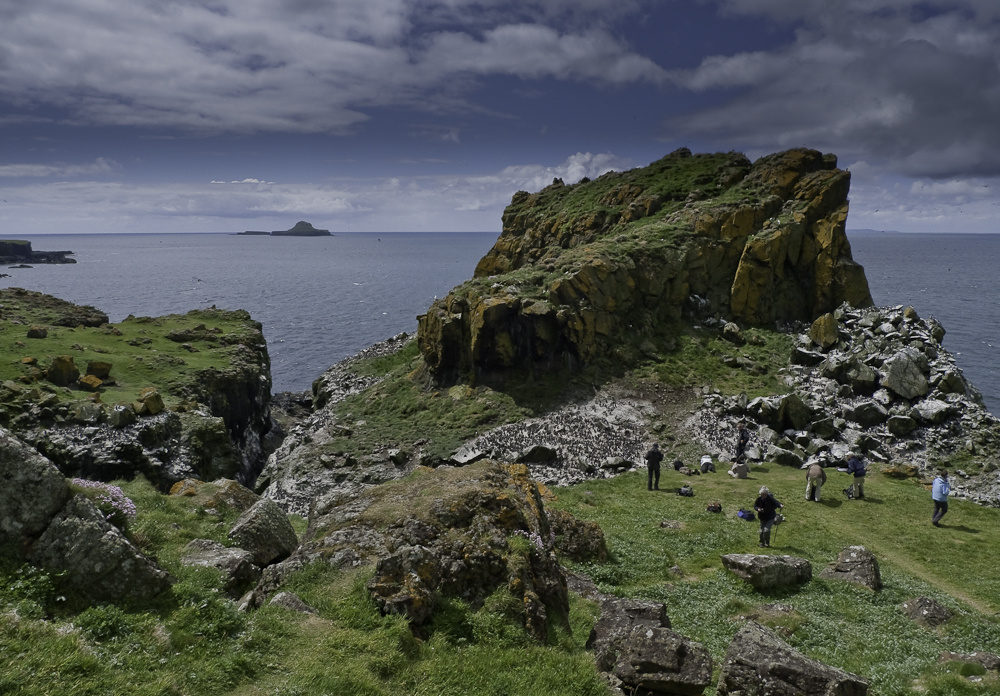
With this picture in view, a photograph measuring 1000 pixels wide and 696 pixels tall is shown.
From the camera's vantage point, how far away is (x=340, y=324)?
122 m

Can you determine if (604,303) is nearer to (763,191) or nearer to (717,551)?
(763,191)

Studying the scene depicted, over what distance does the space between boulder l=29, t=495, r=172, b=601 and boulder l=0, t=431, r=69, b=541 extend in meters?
0.28

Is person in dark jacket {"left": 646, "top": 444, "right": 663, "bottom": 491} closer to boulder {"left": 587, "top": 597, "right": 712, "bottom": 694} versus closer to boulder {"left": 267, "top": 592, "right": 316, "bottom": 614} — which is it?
boulder {"left": 587, "top": 597, "right": 712, "bottom": 694}

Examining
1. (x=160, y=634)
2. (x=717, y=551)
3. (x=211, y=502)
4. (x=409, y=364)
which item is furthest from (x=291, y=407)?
(x=160, y=634)

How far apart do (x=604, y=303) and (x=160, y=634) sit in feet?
148

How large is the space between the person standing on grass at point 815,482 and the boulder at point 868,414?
13020mm

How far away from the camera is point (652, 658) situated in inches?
425

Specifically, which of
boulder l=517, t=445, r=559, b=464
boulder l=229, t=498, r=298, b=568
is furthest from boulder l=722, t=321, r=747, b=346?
boulder l=229, t=498, r=298, b=568

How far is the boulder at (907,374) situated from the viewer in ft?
128

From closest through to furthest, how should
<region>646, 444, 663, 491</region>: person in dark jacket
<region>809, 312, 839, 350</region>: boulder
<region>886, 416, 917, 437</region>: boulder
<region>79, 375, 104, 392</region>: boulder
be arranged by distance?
<region>646, 444, 663, 491</region>: person in dark jacket, <region>886, 416, 917, 437</region>: boulder, <region>79, 375, 104, 392</region>: boulder, <region>809, 312, 839, 350</region>: boulder

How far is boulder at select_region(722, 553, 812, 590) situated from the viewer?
17206 millimetres

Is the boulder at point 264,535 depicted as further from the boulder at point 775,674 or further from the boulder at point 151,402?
the boulder at point 151,402

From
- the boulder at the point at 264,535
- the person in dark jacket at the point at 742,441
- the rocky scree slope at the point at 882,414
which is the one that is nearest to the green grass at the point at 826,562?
the person in dark jacket at the point at 742,441

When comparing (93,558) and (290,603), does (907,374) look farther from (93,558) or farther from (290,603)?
(93,558)
